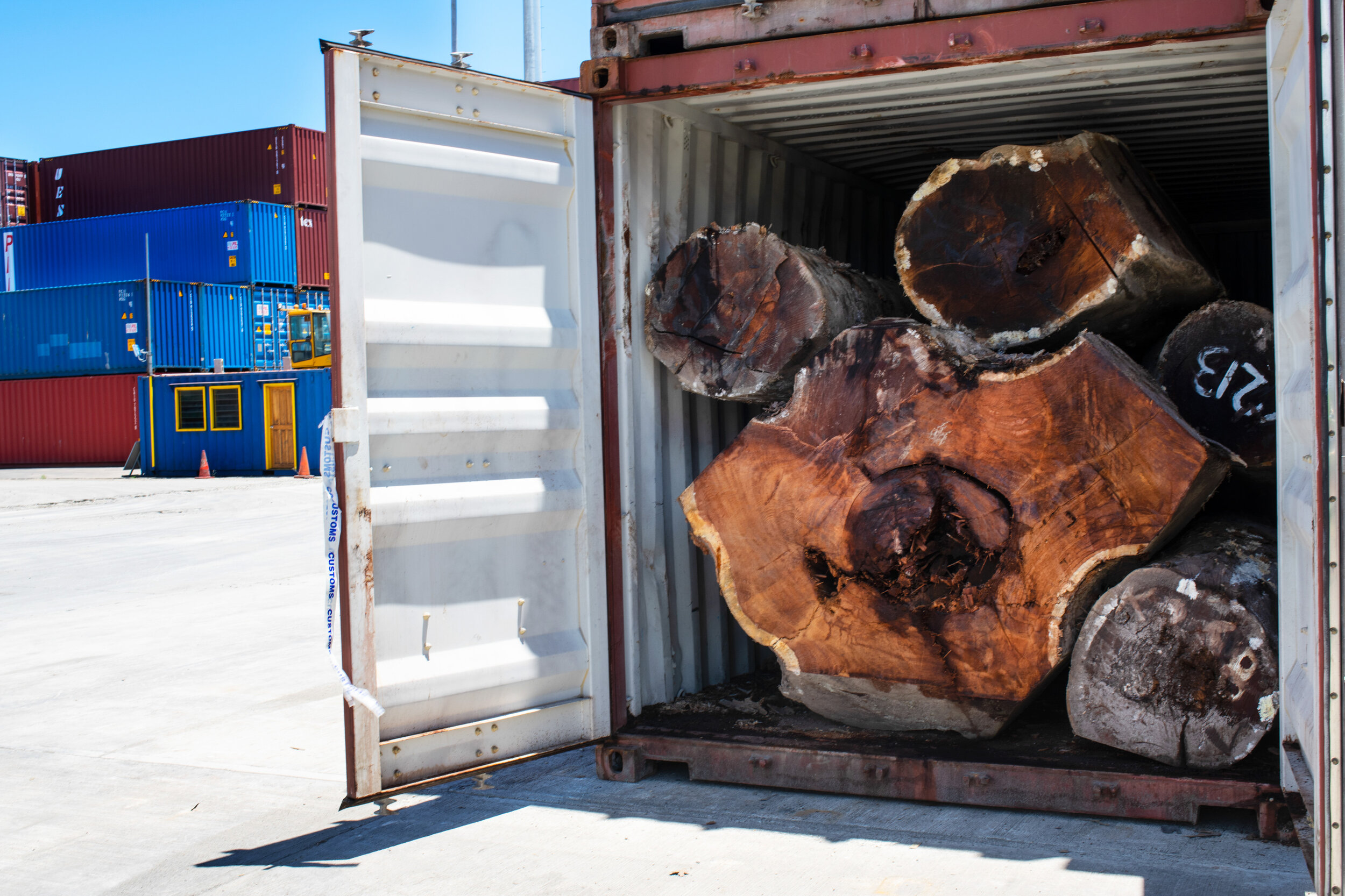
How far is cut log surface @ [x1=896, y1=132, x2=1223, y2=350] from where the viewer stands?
3422 mm

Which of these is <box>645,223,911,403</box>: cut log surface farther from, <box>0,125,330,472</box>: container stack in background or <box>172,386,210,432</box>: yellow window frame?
<box>172,386,210,432</box>: yellow window frame

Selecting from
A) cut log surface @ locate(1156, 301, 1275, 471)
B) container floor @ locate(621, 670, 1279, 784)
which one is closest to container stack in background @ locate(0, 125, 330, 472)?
container floor @ locate(621, 670, 1279, 784)

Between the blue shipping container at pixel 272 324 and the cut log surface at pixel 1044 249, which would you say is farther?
the blue shipping container at pixel 272 324

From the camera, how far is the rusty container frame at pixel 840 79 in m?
3.11

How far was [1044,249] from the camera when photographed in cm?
352

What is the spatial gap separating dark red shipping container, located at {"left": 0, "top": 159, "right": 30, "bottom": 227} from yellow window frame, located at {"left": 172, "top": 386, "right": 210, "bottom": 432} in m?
15.4

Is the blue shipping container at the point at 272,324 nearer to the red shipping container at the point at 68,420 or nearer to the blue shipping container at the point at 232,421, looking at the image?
the red shipping container at the point at 68,420

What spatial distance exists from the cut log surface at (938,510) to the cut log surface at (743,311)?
25 centimetres

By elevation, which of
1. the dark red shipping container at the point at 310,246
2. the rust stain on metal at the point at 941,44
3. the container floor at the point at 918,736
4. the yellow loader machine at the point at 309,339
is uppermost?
the dark red shipping container at the point at 310,246

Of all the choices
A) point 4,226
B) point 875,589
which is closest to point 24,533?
point 875,589

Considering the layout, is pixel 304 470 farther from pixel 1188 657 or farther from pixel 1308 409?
pixel 1308 409

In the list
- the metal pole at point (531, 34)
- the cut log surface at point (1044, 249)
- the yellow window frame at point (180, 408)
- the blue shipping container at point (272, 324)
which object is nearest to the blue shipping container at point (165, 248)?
the blue shipping container at point (272, 324)

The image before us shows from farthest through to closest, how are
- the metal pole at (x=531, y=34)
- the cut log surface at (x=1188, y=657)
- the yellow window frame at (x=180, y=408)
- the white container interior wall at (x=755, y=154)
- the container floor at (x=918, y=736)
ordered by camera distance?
the yellow window frame at (x=180, y=408)
the metal pole at (x=531, y=34)
the white container interior wall at (x=755, y=154)
the container floor at (x=918, y=736)
the cut log surface at (x=1188, y=657)

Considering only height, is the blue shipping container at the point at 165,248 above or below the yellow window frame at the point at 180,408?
above
